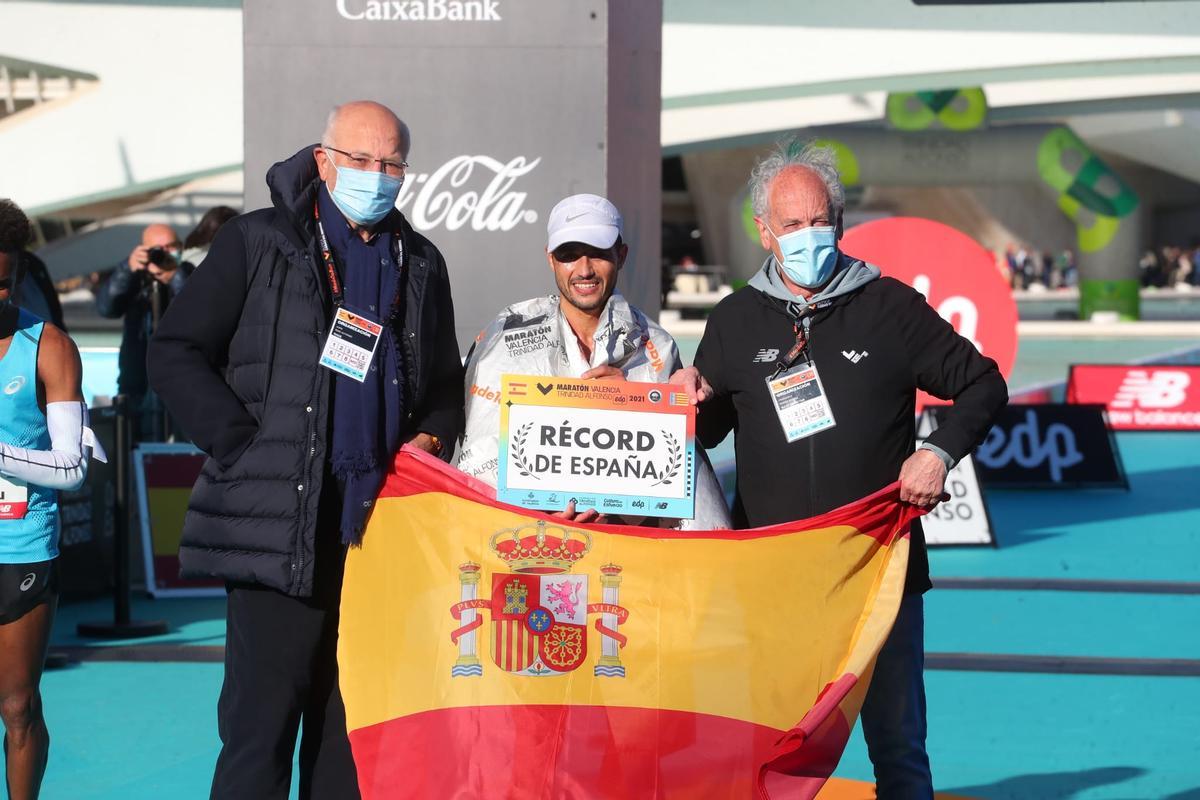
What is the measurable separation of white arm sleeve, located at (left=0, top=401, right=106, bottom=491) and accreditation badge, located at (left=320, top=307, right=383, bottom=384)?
3.51 feet

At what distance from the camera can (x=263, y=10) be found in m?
6.13

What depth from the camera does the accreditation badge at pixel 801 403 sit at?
390 centimetres

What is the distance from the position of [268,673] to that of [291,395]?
0.70m

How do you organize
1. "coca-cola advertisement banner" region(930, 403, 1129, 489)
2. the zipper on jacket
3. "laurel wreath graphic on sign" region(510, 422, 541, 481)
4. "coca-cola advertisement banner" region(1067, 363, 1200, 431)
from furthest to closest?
"coca-cola advertisement banner" region(1067, 363, 1200, 431), "coca-cola advertisement banner" region(930, 403, 1129, 489), "laurel wreath graphic on sign" region(510, 422, 541, 481), the zipper on jacket

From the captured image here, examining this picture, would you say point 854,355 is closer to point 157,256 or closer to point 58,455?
point 58,455

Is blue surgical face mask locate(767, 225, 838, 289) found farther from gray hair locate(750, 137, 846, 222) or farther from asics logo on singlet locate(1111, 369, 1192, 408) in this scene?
asics logo on singlet locate(1111, 369, 1192, 408)

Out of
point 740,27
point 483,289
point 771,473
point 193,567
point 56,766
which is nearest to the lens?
point 193,567

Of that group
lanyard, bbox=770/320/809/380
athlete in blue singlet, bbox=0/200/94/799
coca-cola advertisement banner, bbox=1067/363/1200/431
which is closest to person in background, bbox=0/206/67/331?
athlete in blue singlet, bbox=0/200/94/799

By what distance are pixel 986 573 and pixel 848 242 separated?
2.35 m

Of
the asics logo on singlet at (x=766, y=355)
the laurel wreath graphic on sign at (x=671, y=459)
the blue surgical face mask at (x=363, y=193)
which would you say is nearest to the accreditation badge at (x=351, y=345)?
the blue surgical face mask at (x=363, y=193)

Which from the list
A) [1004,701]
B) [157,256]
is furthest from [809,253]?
[157,256]

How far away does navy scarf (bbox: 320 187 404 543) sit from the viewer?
366 centimetres

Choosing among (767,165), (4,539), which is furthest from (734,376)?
(4,539)

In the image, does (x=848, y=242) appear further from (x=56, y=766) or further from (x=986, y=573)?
(x=56, y=766)
